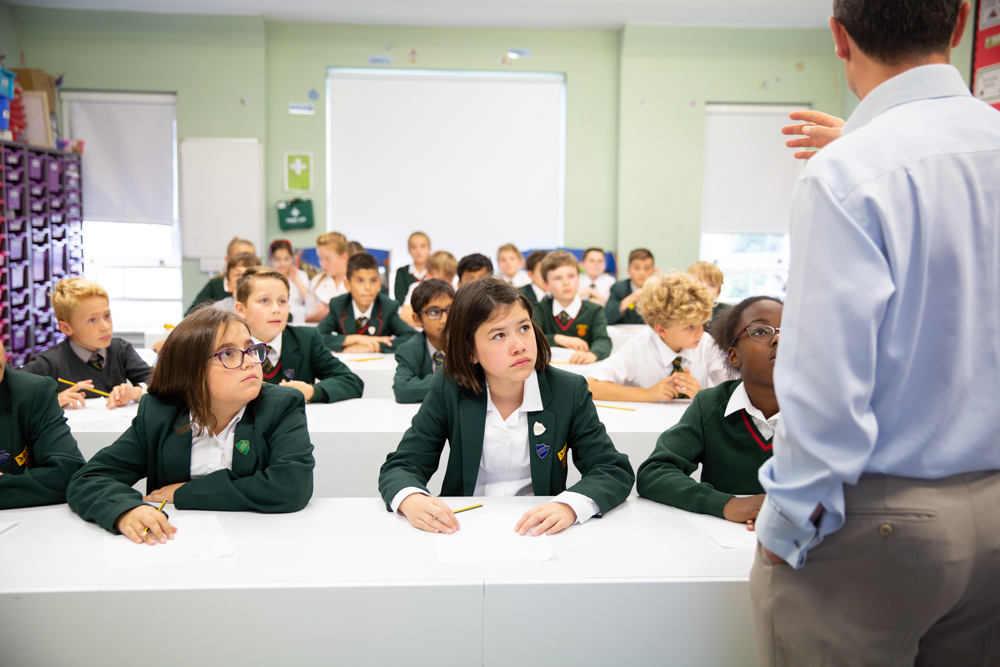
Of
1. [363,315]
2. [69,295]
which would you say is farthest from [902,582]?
[363,315]

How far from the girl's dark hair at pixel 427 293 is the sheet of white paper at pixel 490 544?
1.70 metres

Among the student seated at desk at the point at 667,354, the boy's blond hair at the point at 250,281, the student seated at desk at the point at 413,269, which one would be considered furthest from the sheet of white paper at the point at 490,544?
the student seated at desk at the point at 413,269

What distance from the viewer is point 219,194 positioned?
732 cm

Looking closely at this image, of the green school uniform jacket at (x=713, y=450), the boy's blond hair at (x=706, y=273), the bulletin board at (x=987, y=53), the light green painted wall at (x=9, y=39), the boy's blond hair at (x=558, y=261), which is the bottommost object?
the green school uniform jacket at (x=713, y=450)

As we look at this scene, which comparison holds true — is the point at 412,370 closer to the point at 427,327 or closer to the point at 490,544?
the point at 427,327

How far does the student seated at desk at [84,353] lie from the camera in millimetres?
2557

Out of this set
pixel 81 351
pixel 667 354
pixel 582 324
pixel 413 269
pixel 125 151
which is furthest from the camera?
pixel 125 151

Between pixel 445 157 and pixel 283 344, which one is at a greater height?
pixel 445 157

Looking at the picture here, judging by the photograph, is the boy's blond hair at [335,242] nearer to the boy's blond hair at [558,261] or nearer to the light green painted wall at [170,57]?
the boy's blond hair at [558,261]

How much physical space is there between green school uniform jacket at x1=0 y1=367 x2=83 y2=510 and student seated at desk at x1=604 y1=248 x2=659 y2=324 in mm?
4694

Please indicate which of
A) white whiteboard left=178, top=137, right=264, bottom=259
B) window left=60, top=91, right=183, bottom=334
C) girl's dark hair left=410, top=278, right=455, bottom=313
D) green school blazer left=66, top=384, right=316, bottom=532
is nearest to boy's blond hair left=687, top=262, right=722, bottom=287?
girl's dark hair left=410, top=278, right=455, bottom=313

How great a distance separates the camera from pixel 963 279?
2.77 feet

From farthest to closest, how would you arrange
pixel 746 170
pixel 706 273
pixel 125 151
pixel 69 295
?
pixel 746 170 → pixel 125 151 → pixel 706 273 → pixel 69 295

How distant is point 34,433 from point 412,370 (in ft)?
4.98
